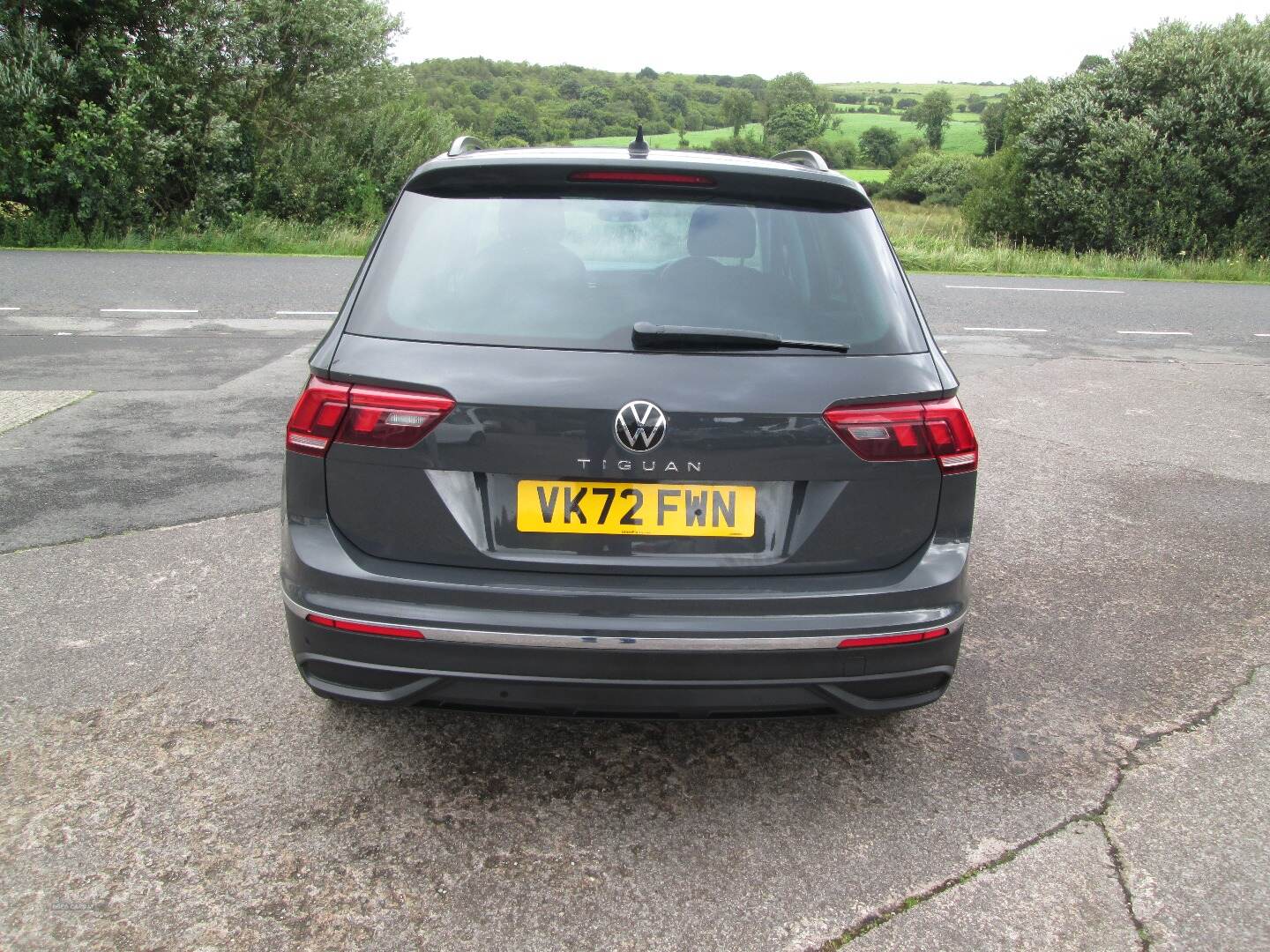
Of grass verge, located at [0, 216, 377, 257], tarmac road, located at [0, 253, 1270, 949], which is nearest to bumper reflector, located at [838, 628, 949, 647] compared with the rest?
tarmac road, located at [0, 253, 1270, 949]

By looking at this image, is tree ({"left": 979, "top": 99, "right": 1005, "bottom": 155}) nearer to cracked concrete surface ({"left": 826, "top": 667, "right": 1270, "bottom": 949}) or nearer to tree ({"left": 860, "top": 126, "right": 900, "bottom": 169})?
tree ({"left": 860, "top": 126, "right": 900, "bottom": 169})

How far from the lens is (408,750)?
10.8ft

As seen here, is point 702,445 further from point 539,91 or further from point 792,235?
point 539,91

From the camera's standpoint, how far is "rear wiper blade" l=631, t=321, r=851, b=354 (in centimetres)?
272

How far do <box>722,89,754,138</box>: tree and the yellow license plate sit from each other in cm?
4341

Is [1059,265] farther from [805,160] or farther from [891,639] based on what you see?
[891,639]

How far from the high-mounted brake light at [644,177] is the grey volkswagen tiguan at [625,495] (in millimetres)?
256

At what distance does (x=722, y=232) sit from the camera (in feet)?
9.85

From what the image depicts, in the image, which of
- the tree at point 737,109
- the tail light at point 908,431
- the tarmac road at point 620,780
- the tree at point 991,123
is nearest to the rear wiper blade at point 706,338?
the tail light at point 908,431

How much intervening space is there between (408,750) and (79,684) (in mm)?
1188

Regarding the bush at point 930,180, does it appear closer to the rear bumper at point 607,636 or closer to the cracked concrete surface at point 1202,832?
the cracked concrete surface at point 1202,832

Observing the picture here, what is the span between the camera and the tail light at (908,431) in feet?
8.83

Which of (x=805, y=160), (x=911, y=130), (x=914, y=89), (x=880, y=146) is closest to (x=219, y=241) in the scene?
(x=805, y=160)

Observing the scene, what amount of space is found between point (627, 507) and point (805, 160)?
1.55m
